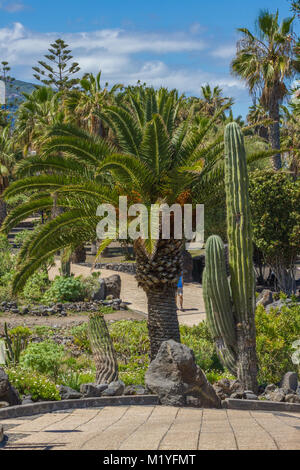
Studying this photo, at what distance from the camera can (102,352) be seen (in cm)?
930

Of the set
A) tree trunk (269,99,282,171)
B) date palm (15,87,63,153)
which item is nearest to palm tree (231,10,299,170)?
tree trunk (269,99,282,171)

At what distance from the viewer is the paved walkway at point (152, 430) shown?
4894 mm

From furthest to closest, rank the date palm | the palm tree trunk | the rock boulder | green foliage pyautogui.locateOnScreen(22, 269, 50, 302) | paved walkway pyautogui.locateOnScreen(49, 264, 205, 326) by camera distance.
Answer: the date palm → green foliage pyautogui.locateOnScreen(22, 269, 50, 302) → paved walkway pyautogui.locateOnScreen(49, 264, 205, 326) → the palm tree trunk → the rock boulder

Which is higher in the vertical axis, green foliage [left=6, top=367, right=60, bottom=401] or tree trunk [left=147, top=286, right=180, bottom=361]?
tree trunk [left=147, top=286, right=180, bottom=361]

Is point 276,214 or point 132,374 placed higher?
point 276,214

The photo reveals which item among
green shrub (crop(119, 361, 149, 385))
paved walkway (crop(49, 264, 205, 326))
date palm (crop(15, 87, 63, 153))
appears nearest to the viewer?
green shrub (crop(119, 361, 149, 385))

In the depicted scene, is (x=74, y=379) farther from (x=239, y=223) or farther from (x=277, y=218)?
(x=277, y=218)

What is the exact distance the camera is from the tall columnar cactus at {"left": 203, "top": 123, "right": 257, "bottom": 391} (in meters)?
10.1

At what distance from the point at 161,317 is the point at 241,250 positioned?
226 cm

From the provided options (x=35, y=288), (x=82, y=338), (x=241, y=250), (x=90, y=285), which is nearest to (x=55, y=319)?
(x=90, y=285)

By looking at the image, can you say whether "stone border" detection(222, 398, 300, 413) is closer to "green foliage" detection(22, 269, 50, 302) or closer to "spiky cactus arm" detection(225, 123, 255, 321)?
"spiky cactus arm" detection(225, 123, 255, 321)

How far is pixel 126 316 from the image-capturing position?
17.8m

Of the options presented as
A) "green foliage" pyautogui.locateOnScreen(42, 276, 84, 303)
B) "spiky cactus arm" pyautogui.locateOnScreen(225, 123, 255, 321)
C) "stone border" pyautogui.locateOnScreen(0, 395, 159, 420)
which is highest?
"spiky cactus arm" pyautogui.locateOnScreen(225, 123, 255, 321)

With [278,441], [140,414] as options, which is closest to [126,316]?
[140,414]
